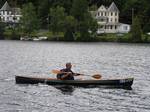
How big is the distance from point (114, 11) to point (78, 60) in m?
93.3

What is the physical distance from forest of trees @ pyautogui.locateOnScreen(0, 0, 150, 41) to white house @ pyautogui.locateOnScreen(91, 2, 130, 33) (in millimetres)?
3541

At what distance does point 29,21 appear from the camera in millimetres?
149125

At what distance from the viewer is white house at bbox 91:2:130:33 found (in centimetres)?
16650

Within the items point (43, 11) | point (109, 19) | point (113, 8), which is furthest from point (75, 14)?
point (109, 19)

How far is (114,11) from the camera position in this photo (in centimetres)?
17112

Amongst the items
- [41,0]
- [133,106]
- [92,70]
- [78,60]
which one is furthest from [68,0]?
[133,106]

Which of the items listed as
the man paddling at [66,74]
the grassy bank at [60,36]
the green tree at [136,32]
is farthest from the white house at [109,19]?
the man paddling at [66,74]

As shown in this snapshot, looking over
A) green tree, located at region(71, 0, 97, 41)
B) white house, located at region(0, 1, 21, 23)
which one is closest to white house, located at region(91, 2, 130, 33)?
green tree, located at region(71, 0, 97, 41)

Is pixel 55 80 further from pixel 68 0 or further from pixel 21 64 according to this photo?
pixel 68 0

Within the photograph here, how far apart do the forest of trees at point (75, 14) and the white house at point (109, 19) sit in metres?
3.54

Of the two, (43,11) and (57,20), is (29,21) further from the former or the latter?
(43,11)

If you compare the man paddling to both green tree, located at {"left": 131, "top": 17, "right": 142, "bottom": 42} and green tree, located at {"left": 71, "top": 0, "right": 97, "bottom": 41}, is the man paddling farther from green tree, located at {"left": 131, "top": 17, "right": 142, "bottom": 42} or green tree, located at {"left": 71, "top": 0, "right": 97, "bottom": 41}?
green tree, located at {"left": 71, "top": 0, "right": 97, "bottom": 41}

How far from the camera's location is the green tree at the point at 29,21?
149 m

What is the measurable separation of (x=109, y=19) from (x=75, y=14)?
25.9m
